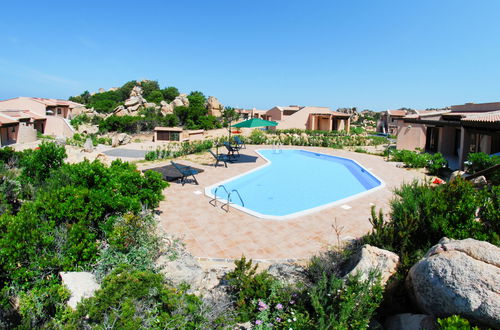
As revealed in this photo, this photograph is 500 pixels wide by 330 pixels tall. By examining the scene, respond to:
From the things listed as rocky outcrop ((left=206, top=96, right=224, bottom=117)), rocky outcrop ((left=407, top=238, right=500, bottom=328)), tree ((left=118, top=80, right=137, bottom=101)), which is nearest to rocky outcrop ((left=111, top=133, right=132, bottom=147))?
rocky outcrop ((left=206, top=96, right=224, bottom=117))

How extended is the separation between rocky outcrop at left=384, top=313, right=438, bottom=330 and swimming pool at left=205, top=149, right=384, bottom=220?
14.1 ft

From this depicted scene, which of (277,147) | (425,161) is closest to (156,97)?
(277,147)

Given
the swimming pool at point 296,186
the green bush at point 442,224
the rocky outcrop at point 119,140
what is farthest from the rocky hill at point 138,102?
the green bush at point 442,224

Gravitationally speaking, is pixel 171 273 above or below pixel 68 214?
below

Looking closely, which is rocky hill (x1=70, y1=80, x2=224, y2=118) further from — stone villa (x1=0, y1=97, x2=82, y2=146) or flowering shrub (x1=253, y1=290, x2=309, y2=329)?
flowering shrub (x1=253, y1=290, x2=309, y2=329)

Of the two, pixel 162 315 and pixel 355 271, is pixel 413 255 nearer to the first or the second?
pixel 355 271

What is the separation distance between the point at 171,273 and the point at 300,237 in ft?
10.0

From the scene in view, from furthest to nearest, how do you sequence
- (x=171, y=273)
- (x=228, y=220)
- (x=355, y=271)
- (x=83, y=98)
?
(x=83, y=98) < (x=228, y=220) < (x=171, y=273) < (x=355, y=271)

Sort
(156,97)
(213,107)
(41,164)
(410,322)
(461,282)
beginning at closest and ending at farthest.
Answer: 1. (461,282)
2. (410,322)
3. (41,164)
4. (213,107)
5. (156,97)

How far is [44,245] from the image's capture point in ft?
16.0

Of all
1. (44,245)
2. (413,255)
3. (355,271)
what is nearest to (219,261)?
(355,271)

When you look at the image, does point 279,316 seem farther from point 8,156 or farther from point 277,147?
point 277,147

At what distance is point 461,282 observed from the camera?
317 centimetres

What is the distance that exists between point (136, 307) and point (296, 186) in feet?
33.3
